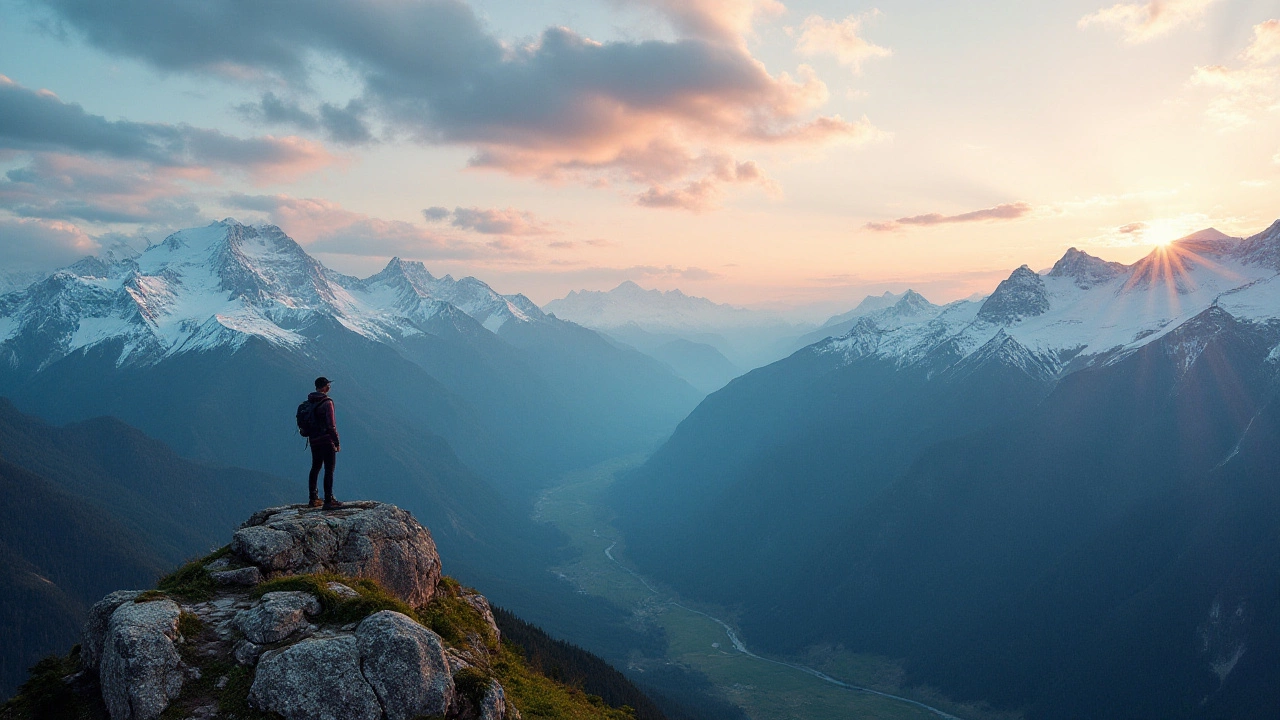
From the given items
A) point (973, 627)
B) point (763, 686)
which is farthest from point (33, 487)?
point (973, 627)

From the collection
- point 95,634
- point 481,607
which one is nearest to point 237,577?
point 95,634

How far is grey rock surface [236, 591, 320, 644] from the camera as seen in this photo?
20312mm

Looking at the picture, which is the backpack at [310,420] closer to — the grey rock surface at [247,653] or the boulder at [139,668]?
the boulder at [139,668]

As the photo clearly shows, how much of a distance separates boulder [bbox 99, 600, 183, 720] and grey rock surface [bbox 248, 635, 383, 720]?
2343mm

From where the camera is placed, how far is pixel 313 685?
18625 mm

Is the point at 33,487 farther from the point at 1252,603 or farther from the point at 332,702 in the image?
the point at 1252,603

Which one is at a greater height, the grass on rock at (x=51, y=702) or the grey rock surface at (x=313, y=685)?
the grey rock surface at (x=313, y=685)

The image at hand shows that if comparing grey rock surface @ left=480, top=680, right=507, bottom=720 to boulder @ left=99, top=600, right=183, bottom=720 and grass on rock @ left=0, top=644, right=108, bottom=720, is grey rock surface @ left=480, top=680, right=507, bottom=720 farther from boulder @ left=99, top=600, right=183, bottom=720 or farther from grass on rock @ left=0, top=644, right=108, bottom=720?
grass on rock @ left=0, top=644, right=108, bottom=720

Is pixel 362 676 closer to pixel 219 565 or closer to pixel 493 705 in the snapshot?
pixel 493 705

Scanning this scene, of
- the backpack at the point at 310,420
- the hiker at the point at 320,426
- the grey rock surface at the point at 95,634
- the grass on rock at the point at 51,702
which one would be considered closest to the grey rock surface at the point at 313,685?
the grass on rock at the point at 51,702

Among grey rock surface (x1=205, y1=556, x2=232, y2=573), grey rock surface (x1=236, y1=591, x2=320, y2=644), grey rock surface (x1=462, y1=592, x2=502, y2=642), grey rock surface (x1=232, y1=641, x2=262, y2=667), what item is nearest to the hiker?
grey rock surface (x1=205, y1=556, x2=232, y2=573)

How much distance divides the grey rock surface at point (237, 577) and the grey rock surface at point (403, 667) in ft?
20.1

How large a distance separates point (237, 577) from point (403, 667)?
8634 millimetres

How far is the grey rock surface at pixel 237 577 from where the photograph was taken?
23812 mm
